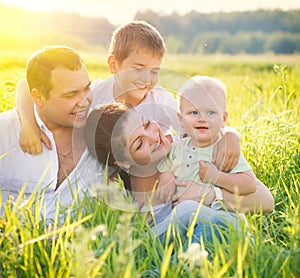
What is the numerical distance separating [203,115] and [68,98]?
2.14 ft

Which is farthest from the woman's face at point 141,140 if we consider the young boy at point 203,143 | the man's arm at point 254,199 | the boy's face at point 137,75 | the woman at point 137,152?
the boy's face at point 137,75

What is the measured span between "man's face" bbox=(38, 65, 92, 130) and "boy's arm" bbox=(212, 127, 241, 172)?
65 centimetres

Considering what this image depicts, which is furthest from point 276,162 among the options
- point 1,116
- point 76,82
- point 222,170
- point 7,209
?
point 7,209

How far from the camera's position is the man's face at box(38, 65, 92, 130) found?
259 cm

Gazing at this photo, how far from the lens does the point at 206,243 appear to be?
211 cm

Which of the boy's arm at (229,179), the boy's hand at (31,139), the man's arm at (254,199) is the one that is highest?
the boy's hand at (31,139)

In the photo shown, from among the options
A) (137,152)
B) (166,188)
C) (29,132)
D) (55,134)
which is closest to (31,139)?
(29,132)

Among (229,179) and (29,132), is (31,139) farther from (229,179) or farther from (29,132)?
(229,179)

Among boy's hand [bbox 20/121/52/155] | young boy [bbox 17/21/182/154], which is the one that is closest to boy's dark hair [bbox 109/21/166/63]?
young boy [bbox 17/21/182/154]

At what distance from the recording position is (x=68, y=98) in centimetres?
261

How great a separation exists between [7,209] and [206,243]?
76 cm

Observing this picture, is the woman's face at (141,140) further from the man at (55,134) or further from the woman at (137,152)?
the man at (55,134)

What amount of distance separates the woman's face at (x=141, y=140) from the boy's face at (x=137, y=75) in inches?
18.6

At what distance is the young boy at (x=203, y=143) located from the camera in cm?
246
